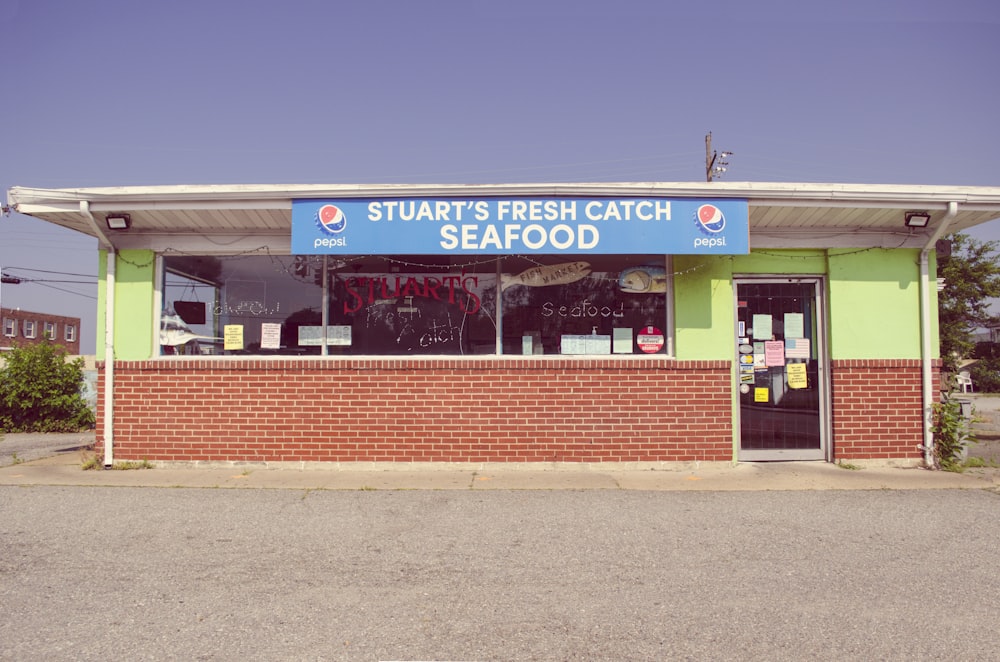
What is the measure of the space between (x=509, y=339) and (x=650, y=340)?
5.67 feet

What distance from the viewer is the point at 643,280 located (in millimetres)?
8516

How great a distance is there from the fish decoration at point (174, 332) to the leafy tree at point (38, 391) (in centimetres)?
669

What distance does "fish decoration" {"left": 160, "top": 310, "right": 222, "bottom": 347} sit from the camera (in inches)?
339

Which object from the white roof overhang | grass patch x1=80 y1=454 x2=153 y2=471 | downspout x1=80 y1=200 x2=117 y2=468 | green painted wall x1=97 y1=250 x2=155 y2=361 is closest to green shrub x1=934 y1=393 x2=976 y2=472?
the white roof overhang

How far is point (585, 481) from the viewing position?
7.61 metres

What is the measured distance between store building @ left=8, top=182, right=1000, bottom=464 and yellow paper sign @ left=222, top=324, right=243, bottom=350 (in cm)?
3

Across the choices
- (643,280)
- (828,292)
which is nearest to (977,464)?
(828,292)

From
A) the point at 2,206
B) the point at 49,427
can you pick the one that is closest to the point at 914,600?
the point at 49,427

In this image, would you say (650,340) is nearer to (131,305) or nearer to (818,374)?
(818,374)

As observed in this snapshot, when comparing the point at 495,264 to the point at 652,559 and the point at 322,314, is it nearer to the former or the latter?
the point at 322,314

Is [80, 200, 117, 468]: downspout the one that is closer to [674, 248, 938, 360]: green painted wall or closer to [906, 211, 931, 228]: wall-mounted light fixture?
[674, 248, 938, 360]: green painted wall

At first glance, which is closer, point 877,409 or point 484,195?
point 484,195

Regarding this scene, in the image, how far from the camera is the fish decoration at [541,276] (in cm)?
848

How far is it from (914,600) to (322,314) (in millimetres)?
6655
